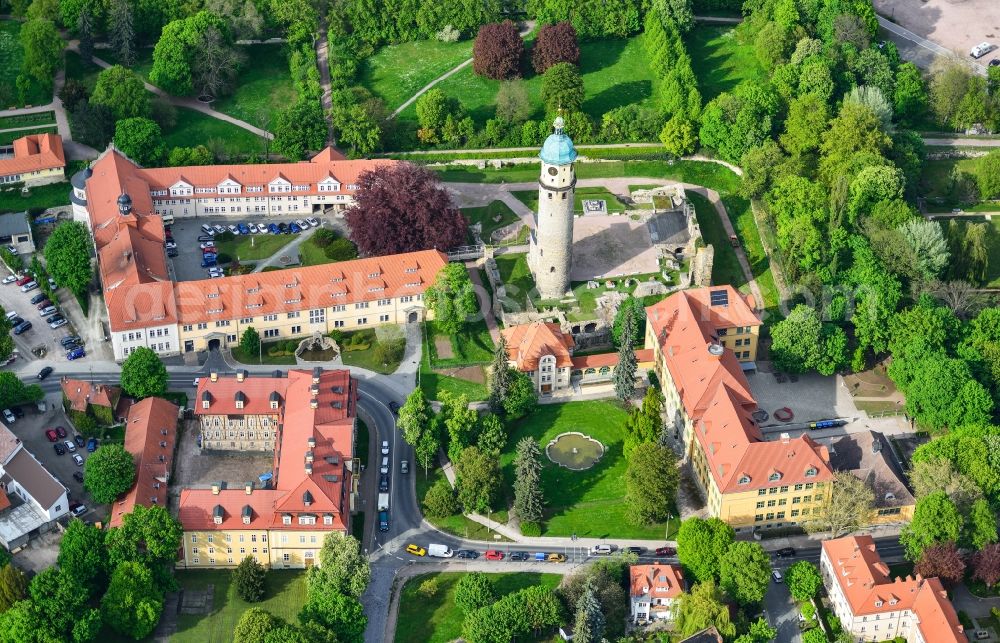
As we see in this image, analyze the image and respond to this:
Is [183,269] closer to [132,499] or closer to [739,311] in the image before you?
[132,499]

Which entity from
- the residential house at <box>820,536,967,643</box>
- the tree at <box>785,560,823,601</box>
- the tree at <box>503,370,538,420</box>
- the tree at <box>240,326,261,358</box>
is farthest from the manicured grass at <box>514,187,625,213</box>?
the residential house at <box>820,536,967,643</box>

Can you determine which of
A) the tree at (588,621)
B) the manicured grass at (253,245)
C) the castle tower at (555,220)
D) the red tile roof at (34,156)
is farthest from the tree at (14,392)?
the tree at (588,621)

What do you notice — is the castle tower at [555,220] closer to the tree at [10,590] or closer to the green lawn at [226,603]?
the green lawn at [226,603]

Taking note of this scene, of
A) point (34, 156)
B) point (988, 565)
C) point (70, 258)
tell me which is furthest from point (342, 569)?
point (34, 156)

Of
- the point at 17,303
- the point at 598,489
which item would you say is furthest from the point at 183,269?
the point at 598,489

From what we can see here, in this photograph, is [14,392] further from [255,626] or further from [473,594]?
[473,594]

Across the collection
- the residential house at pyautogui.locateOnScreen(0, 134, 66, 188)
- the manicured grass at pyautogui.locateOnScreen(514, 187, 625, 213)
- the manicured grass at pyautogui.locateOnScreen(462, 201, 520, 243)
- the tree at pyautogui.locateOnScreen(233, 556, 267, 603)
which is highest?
the residential house at pyautogui.locateOnScreen(0, 134, 66, 188)

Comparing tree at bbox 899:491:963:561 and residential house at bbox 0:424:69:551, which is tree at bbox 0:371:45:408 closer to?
residential house at bbox 0:424:69:551
